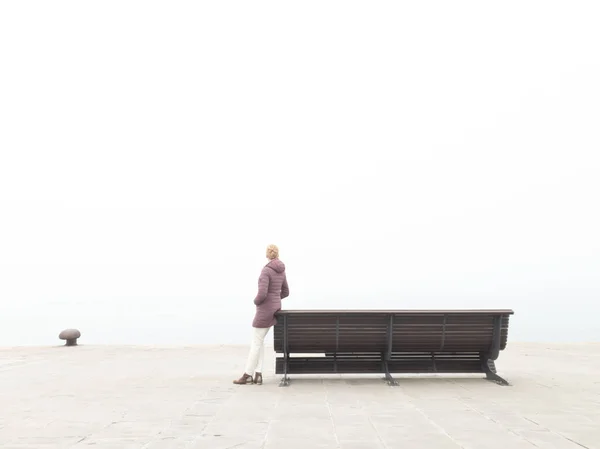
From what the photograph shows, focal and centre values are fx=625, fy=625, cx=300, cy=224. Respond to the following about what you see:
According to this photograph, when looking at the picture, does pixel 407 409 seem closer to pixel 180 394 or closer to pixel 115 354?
pixel 180 394

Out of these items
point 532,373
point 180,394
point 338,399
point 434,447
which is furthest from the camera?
point 532,373

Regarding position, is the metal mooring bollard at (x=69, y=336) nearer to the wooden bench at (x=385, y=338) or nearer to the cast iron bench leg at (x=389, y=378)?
the wooden bench at (x=385, y=338)

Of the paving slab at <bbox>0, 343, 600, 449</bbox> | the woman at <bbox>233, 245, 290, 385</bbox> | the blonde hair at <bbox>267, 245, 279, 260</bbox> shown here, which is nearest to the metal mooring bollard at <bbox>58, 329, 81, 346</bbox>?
the paving slab at <bbox>0, 343, 600, 449</bbox>

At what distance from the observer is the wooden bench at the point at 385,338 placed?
8.84m

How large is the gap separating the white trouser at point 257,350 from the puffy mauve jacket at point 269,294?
0.12 m

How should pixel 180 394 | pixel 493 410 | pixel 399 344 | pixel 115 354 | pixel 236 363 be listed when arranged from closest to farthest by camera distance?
pixel 493 410 < pixel 180 394 < pixel 399 344 < pixel 236 363 < pixel 115 354

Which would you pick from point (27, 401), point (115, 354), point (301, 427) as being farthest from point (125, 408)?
point (115, 354)

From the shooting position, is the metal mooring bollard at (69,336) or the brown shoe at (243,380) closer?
the brown shoe at (243,380)

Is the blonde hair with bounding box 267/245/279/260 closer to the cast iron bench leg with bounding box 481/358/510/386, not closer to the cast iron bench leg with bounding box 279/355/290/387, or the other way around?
the cast iron bench leg with bounding box 279/355/290/387

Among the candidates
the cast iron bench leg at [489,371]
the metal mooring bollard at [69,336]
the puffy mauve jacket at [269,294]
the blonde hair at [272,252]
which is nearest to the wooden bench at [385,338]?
the cast iron bench leg at [489,371]

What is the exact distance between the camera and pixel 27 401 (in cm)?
794

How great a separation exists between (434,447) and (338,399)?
8.22 ft

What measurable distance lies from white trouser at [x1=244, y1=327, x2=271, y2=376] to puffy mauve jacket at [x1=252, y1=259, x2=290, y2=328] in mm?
119

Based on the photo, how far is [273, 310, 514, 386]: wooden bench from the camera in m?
8.84
